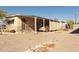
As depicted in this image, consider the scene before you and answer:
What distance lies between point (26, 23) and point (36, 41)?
0.87 ft

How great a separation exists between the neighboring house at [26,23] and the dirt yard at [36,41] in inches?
3.1

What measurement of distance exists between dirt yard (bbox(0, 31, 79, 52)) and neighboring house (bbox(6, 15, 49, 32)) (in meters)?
0.08

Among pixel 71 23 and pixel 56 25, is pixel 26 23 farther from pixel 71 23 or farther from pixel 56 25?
pixel 71 23

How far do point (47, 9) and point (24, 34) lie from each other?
0.44 metres

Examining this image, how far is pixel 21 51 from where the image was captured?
3092mm

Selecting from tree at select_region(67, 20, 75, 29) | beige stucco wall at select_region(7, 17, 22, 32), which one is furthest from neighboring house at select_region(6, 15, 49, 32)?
tree at select_region(67, 20, 75, 29)

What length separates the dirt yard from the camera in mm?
3104

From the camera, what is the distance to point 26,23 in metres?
3.19

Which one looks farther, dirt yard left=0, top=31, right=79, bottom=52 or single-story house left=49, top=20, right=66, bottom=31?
single-story house left=49, top=20, right=66, bottom=31

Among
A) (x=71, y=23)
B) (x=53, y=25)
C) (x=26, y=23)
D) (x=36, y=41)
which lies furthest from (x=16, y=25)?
(x=71, y=23)

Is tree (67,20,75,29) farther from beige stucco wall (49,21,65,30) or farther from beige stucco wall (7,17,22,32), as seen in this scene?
beige stucco wall (7,17,22,32)
